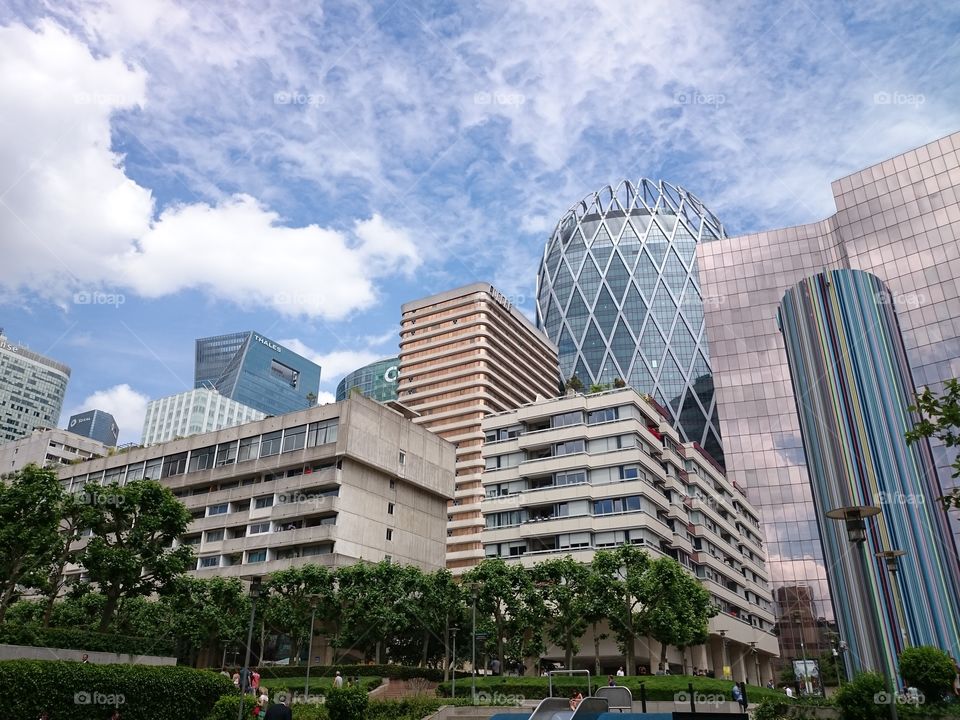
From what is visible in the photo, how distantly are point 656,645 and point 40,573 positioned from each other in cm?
4450

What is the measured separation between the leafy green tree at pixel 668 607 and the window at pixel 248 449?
36884mm

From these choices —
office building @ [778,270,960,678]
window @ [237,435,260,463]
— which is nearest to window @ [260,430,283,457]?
window @ [237,435,260,463]

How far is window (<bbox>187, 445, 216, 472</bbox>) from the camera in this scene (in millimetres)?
73750

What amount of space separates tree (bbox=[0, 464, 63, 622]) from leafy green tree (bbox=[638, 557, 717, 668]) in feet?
114

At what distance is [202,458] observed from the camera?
74625 millimetres

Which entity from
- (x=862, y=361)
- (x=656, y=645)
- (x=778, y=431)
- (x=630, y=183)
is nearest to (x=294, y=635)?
(x=656, y=645)

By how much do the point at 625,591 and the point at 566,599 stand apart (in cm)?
394

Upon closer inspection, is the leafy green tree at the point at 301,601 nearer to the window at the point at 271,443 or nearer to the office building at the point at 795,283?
the window at the point at 271,443

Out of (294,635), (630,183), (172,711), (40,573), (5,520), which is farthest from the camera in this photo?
(630,183)

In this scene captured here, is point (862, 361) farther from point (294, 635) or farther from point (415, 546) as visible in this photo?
point (294, 635)

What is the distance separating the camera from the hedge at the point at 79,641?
32031 millimetres

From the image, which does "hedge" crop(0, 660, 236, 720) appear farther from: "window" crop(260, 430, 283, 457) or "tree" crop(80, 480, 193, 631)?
"window" crop(260, 430, 283, 457)
